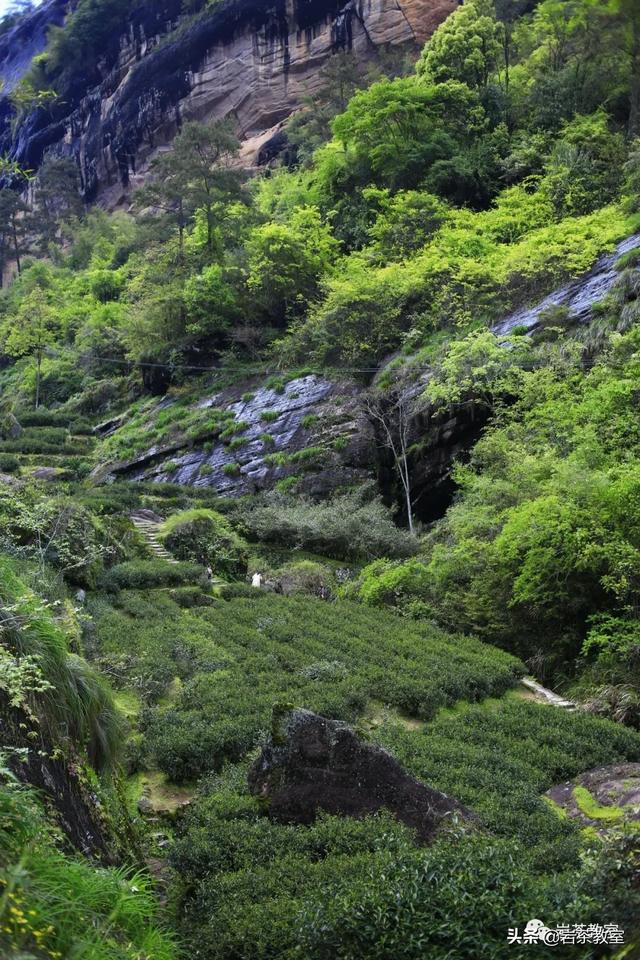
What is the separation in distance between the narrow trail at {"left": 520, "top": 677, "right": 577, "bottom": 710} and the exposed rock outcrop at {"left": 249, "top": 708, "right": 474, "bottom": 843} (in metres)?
4.52

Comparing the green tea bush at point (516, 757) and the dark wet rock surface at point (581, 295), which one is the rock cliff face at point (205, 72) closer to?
the dark wet rock surface at point (581, 295)

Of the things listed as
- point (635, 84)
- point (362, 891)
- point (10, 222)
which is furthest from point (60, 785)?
point (10, 222)

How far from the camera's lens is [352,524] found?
19766mm

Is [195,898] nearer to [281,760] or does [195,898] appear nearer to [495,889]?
[281,760]

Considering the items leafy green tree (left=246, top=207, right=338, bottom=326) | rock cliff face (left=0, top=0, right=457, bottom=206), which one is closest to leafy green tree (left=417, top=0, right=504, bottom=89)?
leafy green tree (left=246, top=207, right=338, bottom=326)

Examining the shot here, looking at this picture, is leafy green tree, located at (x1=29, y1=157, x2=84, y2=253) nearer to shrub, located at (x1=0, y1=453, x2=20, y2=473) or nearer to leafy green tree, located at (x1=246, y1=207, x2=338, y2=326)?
leafy green tree, located at (x1=246, y1=207, x2=338, y2=326)

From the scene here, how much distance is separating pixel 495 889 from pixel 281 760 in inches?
91.6

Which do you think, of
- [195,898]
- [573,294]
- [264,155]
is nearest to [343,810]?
[195,898]

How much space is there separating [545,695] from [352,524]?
1033 centimetres

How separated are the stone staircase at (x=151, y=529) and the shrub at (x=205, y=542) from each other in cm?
27

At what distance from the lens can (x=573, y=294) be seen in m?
20.4

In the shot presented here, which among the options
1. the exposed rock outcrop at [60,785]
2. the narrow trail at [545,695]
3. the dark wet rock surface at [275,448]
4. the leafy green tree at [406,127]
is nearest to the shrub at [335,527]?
the dark wet rock surface at [275,448]

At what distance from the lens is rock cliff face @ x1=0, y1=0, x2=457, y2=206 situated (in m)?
50.2

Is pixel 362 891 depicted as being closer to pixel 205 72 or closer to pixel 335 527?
pixel 335 527
